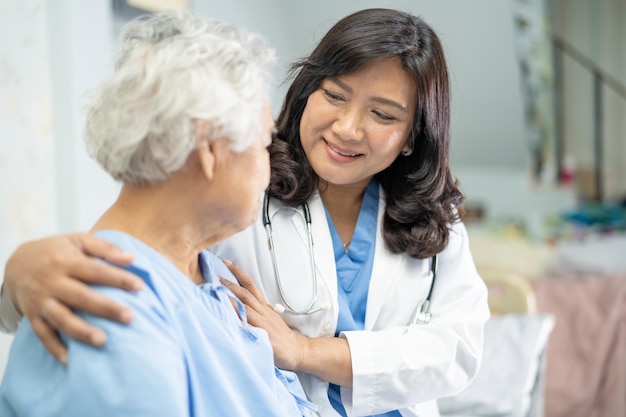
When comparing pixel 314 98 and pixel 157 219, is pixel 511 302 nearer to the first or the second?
pixel 314 98

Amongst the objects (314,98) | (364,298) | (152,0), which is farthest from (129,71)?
(152,0)

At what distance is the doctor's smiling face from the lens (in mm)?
1377

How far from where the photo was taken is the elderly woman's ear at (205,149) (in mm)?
986

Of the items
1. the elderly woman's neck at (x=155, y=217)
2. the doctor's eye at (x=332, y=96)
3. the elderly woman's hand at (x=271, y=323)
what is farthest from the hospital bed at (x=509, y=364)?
the elderly woman's neck at (x=155, y=217)

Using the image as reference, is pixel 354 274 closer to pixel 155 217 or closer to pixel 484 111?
A: pixel 155 217

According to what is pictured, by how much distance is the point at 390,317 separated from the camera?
4.91 ft

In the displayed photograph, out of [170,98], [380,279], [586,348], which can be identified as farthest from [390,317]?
[586,348]

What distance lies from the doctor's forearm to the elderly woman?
8.9 inches

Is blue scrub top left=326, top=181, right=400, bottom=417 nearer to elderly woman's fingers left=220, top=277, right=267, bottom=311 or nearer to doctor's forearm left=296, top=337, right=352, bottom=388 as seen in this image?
doctor's forearm left=296, top=337, right=352, bottom=388

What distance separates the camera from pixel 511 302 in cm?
281

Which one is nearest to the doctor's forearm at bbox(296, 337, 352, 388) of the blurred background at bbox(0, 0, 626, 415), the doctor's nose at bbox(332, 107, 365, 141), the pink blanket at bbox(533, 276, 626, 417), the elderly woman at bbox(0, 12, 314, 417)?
the elderly woman at bbox(0, 12, 314, 417)

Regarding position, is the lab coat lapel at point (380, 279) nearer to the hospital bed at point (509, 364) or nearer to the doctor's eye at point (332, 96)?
the doctor's eye at point (332, 96)

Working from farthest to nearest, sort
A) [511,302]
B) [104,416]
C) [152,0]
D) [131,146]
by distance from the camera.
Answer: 1. [511,302]
2. [152,0]
3. [131,146]
4. [104,416]

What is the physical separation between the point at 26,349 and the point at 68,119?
1.16m
